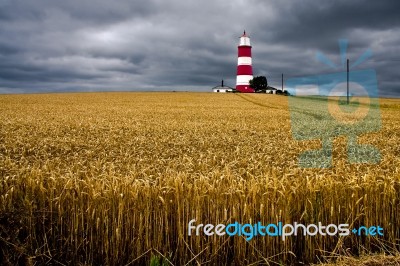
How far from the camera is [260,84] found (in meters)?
106

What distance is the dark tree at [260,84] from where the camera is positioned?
106062mm

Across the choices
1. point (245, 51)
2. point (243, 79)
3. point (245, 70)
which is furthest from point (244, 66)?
point (245, 51)

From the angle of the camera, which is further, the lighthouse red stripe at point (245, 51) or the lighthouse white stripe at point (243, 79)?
the lighthouse red stripe at point (245, 51)

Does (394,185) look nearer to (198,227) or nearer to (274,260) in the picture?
(274,260)

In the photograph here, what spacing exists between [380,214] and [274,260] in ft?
5.81

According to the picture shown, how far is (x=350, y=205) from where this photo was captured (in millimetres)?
5504

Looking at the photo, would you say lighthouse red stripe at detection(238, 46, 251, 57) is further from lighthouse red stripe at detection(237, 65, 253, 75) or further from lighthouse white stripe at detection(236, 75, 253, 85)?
lighthouse white stripe at detection(236, 75, 253, 85)

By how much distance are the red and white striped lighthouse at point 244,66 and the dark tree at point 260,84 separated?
15.1 meters

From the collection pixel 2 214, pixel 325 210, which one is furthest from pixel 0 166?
pixel 325 210

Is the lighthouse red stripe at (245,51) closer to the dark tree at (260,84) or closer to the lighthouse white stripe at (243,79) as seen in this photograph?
the lighthouse white stripe at (243,79)

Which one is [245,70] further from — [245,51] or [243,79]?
[245,51]

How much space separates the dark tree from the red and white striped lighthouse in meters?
15.1

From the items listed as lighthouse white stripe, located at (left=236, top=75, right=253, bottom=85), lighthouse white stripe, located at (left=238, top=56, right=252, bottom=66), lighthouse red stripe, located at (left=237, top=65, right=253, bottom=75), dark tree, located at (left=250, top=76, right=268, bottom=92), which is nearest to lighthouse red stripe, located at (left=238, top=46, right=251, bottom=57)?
lighthouse white stripe, located at (left=238, top=56, right=252, bottom=66)

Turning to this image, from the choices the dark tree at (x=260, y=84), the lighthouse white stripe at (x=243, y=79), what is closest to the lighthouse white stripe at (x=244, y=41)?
the lighthouse white stripe at (x=243, y=79)
